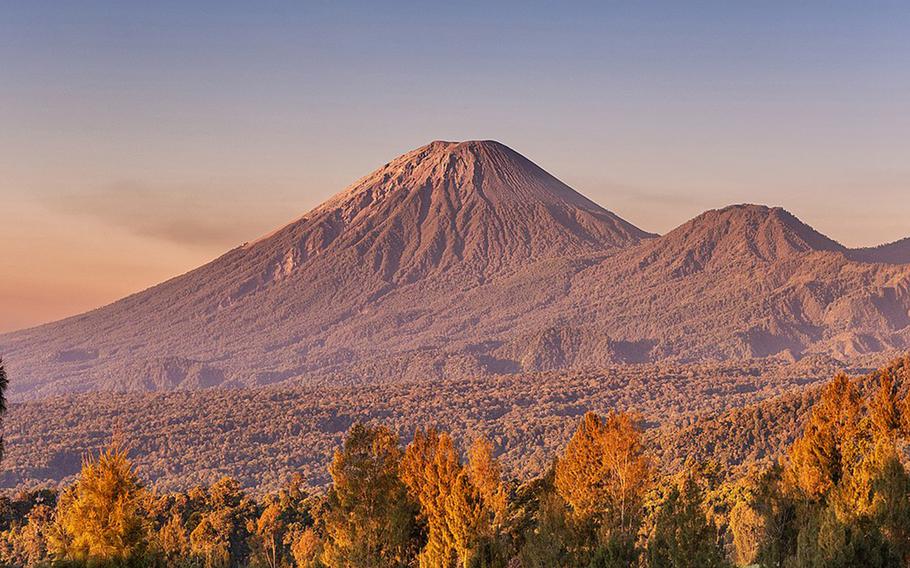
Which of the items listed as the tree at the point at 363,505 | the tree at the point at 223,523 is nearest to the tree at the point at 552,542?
the tree at the point at 363,505

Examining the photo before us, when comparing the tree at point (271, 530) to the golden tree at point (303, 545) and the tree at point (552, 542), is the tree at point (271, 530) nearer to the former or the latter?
the golden tree at point (303, 545)

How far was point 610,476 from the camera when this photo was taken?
47844mm

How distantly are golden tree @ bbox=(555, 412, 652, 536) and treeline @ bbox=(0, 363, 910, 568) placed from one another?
0.19 ft

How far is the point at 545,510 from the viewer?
43.5m

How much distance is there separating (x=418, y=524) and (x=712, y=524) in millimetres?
11637

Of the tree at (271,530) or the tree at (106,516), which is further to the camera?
the tree at (271,530)

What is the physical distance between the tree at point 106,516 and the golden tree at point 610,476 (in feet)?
65.5

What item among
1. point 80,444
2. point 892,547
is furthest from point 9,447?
point 892,547

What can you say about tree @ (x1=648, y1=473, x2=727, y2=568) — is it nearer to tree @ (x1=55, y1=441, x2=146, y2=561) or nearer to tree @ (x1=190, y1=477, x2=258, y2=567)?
tree @ (x1=55, y1=441, x2=146, y2=561)

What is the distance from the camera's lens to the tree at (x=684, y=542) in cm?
3838

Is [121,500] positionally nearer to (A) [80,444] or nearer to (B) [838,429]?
(B) [838,429]

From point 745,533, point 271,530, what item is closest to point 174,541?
point 271,530

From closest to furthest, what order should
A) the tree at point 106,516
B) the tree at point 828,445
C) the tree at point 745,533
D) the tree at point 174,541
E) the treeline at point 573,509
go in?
the tree at point 106,516 → the treeline at point 573,509 → the tree at point 828,445 → the tree at point 174,541 → the tree at point 745,533

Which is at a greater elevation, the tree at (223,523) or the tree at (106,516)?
the tree at (106,516)
